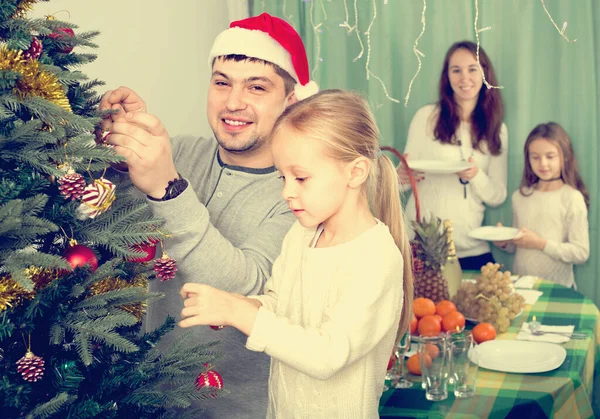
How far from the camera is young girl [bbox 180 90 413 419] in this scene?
1255mm

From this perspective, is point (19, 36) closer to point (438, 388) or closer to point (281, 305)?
point (281, 305)

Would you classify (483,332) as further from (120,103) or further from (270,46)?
(120,103)

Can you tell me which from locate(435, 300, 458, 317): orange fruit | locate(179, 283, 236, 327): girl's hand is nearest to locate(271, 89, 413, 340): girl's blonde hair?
locate(179, 283, 236, 327): girl's hand

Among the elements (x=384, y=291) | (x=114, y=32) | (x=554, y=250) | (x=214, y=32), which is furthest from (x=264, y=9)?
(x=384, y=291)

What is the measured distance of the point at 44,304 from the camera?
945 mm

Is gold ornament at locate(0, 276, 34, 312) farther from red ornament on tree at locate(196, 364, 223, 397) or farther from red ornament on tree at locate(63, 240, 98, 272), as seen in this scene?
red ornament on tree at locate(196, 364, 223, 397)

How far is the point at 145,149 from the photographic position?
1216mm

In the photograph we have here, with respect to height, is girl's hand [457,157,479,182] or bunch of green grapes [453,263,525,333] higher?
girl's hand [457,157,479,182]

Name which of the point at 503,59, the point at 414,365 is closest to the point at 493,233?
the point at 503,59

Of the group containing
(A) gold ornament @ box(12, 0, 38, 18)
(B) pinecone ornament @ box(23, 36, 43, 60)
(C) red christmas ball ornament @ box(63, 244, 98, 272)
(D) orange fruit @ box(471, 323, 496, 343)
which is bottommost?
(D) orange fruit @ box(471, 323, 496, 343)

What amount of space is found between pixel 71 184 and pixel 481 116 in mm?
2774

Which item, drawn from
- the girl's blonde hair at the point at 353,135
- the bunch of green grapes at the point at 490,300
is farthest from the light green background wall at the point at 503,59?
the girl's blonde hair at the point at 353,135

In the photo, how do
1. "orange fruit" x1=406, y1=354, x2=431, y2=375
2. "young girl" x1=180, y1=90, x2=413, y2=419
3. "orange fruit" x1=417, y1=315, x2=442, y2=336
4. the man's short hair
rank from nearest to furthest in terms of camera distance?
"young girl" x1=180, y1=90, x2=413, y2=419, the man's short hair, "orange fruit" x1=406, y1=354, x2=431, y2=375, "orange fruit" x1=417, y1=315, x2=442, y2=336

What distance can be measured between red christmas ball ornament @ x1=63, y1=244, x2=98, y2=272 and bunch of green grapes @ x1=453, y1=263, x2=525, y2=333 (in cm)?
154
